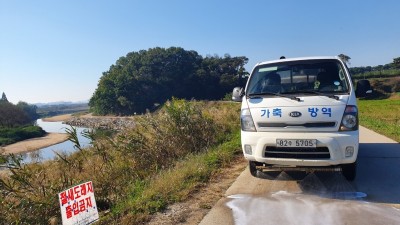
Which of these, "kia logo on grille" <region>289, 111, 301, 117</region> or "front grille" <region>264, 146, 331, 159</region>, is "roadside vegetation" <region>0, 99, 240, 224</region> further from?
"kia logo on grille" <region>289, 111, 301, 117</region>

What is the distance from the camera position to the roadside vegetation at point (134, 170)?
15.2 feet

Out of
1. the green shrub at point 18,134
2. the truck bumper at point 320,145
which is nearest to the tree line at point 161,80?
the green shrub at point 18,134

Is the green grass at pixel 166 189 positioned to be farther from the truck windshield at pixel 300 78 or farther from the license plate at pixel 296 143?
the truck windshield at pixel 300 78

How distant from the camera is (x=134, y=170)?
24.8 feet

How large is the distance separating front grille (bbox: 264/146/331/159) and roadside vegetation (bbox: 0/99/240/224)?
56.1 inches

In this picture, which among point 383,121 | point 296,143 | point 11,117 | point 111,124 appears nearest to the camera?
point 296,143

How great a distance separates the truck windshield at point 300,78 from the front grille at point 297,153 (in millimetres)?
955

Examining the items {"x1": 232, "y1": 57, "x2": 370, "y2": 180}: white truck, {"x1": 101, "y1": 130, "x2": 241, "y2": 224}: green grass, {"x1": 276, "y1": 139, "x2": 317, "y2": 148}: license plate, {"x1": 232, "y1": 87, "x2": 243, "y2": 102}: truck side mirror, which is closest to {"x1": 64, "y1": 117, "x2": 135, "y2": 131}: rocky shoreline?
{"x1": 101, "y1": 130, "x2": 241, "y2": 224}: green grass

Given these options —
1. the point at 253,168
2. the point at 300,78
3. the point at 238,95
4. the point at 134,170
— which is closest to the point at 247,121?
the point at 238,95

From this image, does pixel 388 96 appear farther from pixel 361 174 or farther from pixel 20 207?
pixel 20 207

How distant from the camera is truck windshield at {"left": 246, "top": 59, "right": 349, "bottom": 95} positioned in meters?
5.11

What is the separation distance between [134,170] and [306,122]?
4.52m

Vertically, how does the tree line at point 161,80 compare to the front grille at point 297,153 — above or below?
above

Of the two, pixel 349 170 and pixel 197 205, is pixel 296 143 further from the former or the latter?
pixel 197 205
